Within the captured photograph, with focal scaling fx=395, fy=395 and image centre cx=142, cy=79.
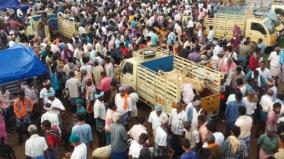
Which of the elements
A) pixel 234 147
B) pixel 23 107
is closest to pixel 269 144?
pixel 234 147

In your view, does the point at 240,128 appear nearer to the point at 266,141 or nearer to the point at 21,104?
the point at 266,141

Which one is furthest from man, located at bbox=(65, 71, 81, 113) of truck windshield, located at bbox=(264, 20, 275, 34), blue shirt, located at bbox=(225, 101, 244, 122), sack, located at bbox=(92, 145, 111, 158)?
truck windshield, located at bbox=(264, 20, 275, 34)

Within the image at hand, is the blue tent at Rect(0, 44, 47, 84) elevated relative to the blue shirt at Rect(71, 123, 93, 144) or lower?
elevated

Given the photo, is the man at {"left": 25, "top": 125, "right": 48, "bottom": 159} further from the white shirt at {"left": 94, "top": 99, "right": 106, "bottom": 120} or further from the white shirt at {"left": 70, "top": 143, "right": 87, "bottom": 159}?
the white shirt at {"left": 94, "top": 99, "right": 106, "bottom": 120}

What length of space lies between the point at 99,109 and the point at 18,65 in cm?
Answer: 319

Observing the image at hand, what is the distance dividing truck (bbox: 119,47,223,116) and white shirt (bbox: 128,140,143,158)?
292 centimetres

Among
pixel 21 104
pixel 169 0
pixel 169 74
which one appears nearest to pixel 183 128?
pixel 169 74

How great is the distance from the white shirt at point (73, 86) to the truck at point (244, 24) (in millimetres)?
9397

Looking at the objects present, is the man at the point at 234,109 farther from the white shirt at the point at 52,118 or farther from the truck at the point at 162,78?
the white shirt at the point at 52,118

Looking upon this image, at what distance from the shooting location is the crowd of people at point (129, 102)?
26.5 feet

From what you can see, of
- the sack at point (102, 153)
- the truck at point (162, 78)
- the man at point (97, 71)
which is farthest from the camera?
the man at point (97, 71)

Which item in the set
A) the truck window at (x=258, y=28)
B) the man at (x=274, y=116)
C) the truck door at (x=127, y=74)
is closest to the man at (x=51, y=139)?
the truck door at (x=127, y=74)

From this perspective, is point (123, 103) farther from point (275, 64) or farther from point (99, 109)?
point (275, 64)

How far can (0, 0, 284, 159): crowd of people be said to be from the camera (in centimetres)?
806
